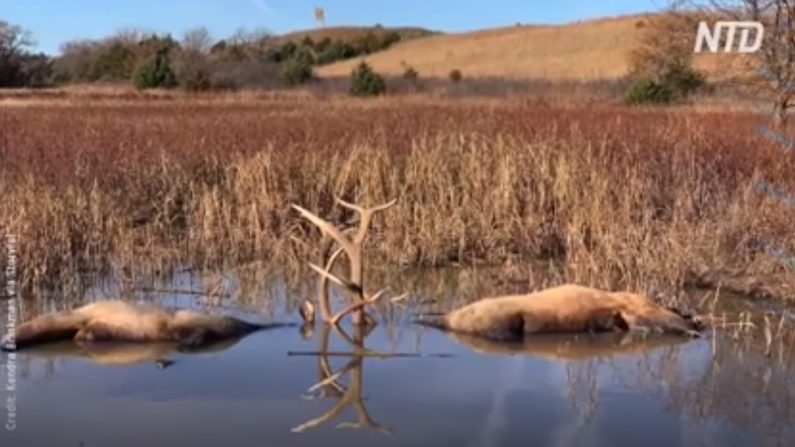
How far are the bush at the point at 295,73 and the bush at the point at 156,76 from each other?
14.3 ft

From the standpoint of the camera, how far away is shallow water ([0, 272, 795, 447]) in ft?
16.0

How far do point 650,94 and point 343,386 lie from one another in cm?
2375

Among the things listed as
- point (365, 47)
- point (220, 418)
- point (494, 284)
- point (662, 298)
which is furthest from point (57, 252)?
point (365, 47)

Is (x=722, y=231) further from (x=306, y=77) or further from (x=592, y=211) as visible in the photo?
(x=306, y=77)

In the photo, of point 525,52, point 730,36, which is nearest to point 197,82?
point 730,36

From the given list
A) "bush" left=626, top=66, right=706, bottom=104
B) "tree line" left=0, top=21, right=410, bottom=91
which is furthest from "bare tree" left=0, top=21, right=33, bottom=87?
"bush" left=626, top=66, right=706, bottom=104

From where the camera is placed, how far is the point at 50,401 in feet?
17.1

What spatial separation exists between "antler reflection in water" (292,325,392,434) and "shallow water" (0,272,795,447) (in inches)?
0.6

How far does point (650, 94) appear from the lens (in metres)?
28.1

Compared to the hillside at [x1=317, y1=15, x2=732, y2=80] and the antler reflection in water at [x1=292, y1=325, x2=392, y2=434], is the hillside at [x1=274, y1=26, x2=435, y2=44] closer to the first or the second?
the hillside at [x1=317, y1=15, x2=732, y2=80]

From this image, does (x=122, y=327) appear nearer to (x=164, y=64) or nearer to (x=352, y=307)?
(x=352, y=307)

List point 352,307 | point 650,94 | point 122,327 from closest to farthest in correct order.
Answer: point 122,327
point 352,307
point 650,94

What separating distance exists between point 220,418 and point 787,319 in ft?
12.7

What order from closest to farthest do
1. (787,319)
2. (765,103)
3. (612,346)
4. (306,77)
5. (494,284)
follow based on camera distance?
(612,346) < (787,319) < (494,284) < (765,103) < (306,77)
